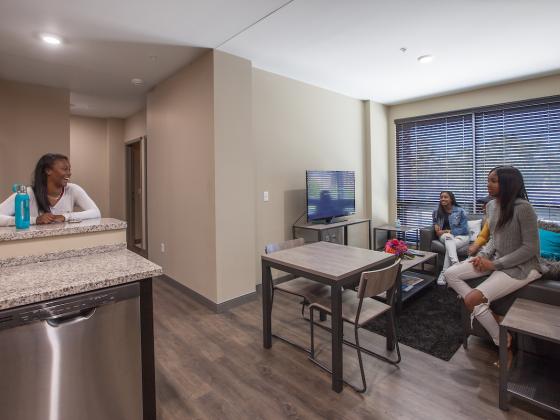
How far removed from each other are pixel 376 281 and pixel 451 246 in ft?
8.41

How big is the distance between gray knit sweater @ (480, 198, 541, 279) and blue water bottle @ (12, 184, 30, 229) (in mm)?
3052

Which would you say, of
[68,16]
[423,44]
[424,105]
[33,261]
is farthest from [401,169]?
[33,261]

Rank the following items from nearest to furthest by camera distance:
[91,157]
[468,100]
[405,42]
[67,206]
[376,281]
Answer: [376,281] → [67,206] → [405,42] → [468,100] → [91,157]

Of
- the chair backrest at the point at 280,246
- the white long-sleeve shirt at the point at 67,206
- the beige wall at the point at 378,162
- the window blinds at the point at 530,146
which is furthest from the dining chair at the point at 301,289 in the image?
the window blinds at the point at 530,146

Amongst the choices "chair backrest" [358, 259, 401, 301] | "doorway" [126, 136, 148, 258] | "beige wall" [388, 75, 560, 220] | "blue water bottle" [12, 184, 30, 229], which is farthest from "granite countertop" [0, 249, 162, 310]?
"beige wall" [388, 75, 560, 220]

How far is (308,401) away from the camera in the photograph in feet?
6.15

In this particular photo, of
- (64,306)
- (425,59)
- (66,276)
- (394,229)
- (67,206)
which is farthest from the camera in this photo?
(394,229)

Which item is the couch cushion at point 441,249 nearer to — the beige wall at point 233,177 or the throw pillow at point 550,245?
the throw pillow at point 550,245

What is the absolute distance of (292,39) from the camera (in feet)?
9.77

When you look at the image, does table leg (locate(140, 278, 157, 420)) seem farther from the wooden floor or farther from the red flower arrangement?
the red flower arrangement

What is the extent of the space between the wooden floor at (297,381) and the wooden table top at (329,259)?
709mm

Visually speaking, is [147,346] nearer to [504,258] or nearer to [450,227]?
[504,258]

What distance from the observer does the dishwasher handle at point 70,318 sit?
1.26 m

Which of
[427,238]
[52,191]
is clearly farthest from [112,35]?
[427,238]
